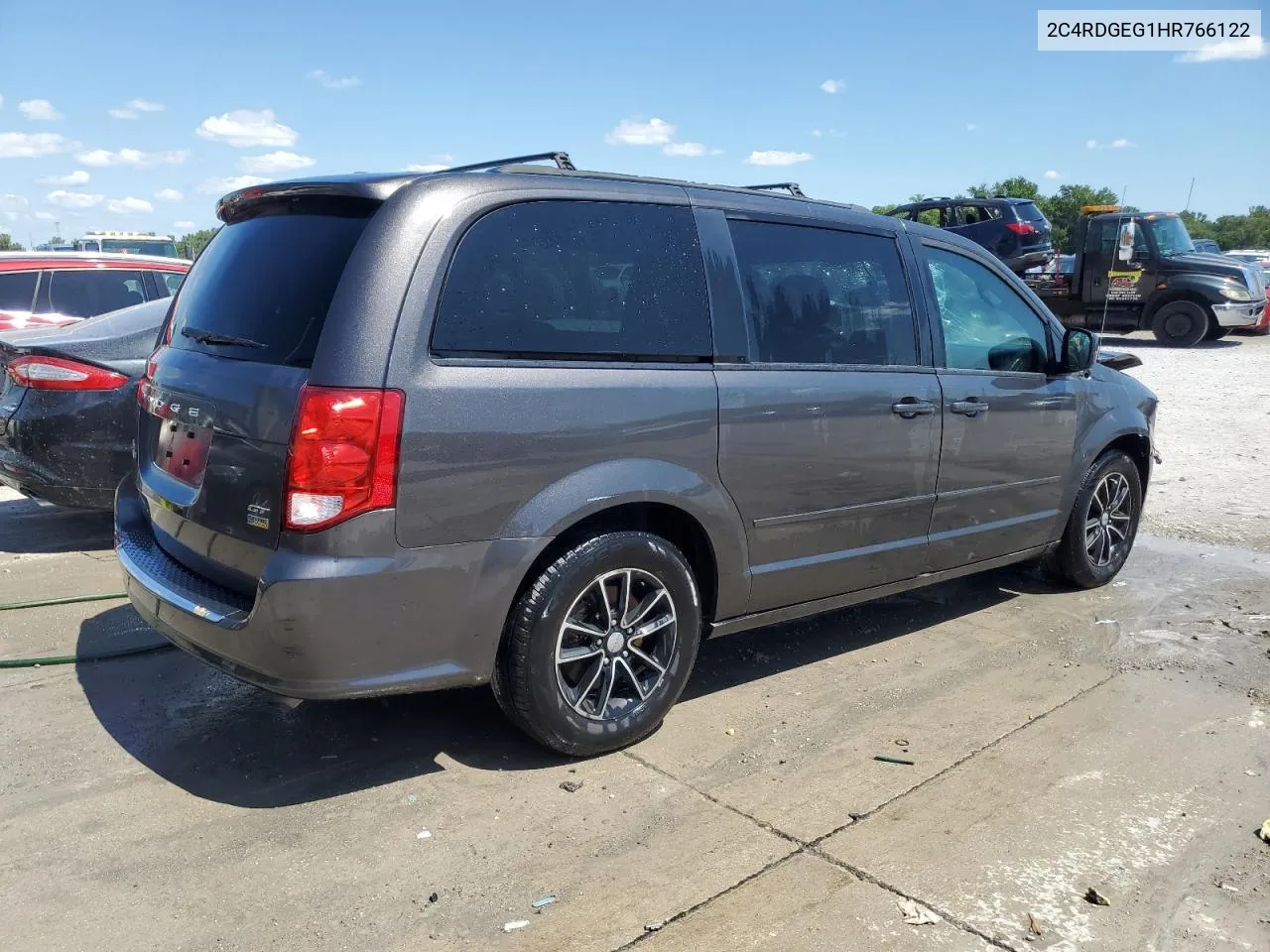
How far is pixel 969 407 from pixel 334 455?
290 cm

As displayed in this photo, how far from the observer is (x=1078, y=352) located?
5125mm

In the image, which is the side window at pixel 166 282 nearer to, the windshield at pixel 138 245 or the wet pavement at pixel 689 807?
the wet pavement at pixel 689 807

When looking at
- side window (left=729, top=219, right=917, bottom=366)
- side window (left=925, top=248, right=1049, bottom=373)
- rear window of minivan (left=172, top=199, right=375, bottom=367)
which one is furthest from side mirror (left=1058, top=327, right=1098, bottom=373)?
rear window of minivan (left=172, top=199, right=375, bottom=367)

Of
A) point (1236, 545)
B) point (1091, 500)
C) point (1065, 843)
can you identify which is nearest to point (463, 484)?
point (1065, 843)

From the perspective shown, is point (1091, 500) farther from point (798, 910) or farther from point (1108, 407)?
point (798, 910)

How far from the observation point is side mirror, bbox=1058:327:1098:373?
5.12 m

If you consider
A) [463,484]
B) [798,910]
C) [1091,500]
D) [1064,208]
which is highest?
[1064,208]

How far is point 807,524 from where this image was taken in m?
4.07

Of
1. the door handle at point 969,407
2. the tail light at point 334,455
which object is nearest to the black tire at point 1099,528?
the door handle at point 969,407

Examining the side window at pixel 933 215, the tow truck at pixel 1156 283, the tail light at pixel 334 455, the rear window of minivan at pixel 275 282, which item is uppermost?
the side window at pixel 933 215

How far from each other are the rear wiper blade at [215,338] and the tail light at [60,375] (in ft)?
7.53

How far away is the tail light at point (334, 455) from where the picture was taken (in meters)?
2.94

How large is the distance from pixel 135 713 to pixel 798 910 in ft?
8.49

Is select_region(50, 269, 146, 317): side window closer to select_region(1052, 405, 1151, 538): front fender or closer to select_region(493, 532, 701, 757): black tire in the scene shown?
select_region(493, 532, 701, 757): black tire
